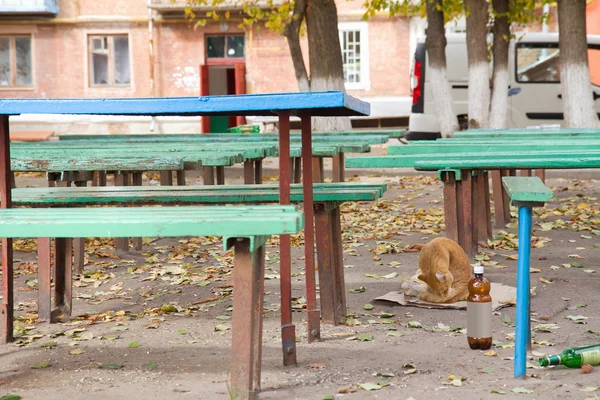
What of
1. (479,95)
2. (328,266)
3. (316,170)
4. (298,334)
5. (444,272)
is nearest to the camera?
(298,334)

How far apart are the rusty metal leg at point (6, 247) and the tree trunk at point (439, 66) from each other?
33.9ft

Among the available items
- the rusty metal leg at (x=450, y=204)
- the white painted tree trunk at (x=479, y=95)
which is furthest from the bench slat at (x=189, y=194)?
the white painted tree trunk at (x=479, y=95)

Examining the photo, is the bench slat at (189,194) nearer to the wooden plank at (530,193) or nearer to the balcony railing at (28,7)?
the wooden plank at (530,193)

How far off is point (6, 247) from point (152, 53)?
833 inches

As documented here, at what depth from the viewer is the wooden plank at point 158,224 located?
3.14 meters

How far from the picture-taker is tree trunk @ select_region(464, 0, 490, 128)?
1364cm

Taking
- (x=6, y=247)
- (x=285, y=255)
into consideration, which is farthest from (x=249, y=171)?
(x=285, y=255)

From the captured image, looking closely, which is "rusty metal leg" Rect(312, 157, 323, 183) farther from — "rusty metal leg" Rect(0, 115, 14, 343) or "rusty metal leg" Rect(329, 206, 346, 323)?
"rusty metal leg" Rect(0, 115, 14, 343)

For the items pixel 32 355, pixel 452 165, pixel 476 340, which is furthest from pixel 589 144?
pixel 32 355

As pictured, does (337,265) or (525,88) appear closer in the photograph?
(337,265)

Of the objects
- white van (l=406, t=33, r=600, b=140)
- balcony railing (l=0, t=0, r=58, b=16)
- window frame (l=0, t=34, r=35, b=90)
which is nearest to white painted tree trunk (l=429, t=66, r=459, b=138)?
white van (l=406, t=33, r=600, b=140)

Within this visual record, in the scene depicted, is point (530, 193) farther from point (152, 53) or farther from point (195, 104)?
point (152, 53)

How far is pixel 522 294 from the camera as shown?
3629 millimetres

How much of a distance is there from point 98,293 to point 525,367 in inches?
120
